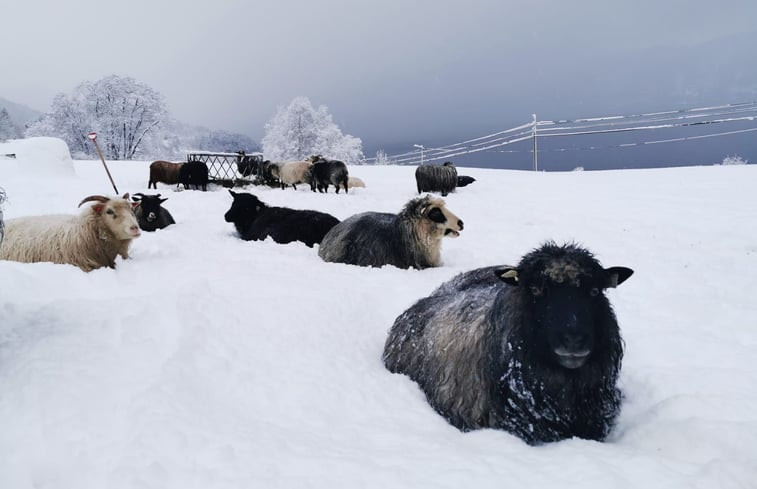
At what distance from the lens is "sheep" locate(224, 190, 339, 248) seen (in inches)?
336

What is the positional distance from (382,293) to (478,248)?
300 cm

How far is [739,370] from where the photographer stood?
325 cm

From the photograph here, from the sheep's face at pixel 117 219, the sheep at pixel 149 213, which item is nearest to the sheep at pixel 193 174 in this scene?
the sheep at pixel 149 213

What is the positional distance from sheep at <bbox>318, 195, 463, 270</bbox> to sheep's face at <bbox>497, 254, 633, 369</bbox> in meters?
4.16

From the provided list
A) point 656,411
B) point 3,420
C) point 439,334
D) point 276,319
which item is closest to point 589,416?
point 656,411

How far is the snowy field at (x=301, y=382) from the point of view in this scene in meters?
2.02

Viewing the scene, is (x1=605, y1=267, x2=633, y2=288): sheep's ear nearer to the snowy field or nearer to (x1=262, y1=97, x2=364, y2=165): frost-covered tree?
the snowy field

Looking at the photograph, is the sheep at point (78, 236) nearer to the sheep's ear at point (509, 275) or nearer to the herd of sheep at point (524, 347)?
the herd of sheep at point (524, 347)

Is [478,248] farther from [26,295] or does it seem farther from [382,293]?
[26,295]

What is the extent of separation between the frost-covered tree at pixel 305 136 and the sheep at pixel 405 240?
130 feet

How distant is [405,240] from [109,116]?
4327 cm

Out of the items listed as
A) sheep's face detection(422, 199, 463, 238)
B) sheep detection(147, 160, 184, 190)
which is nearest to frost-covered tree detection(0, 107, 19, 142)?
sheep detection(147, 160, 184, 190)

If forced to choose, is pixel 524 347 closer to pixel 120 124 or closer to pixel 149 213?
pixel 149 213

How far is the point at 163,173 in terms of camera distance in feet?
62.1
